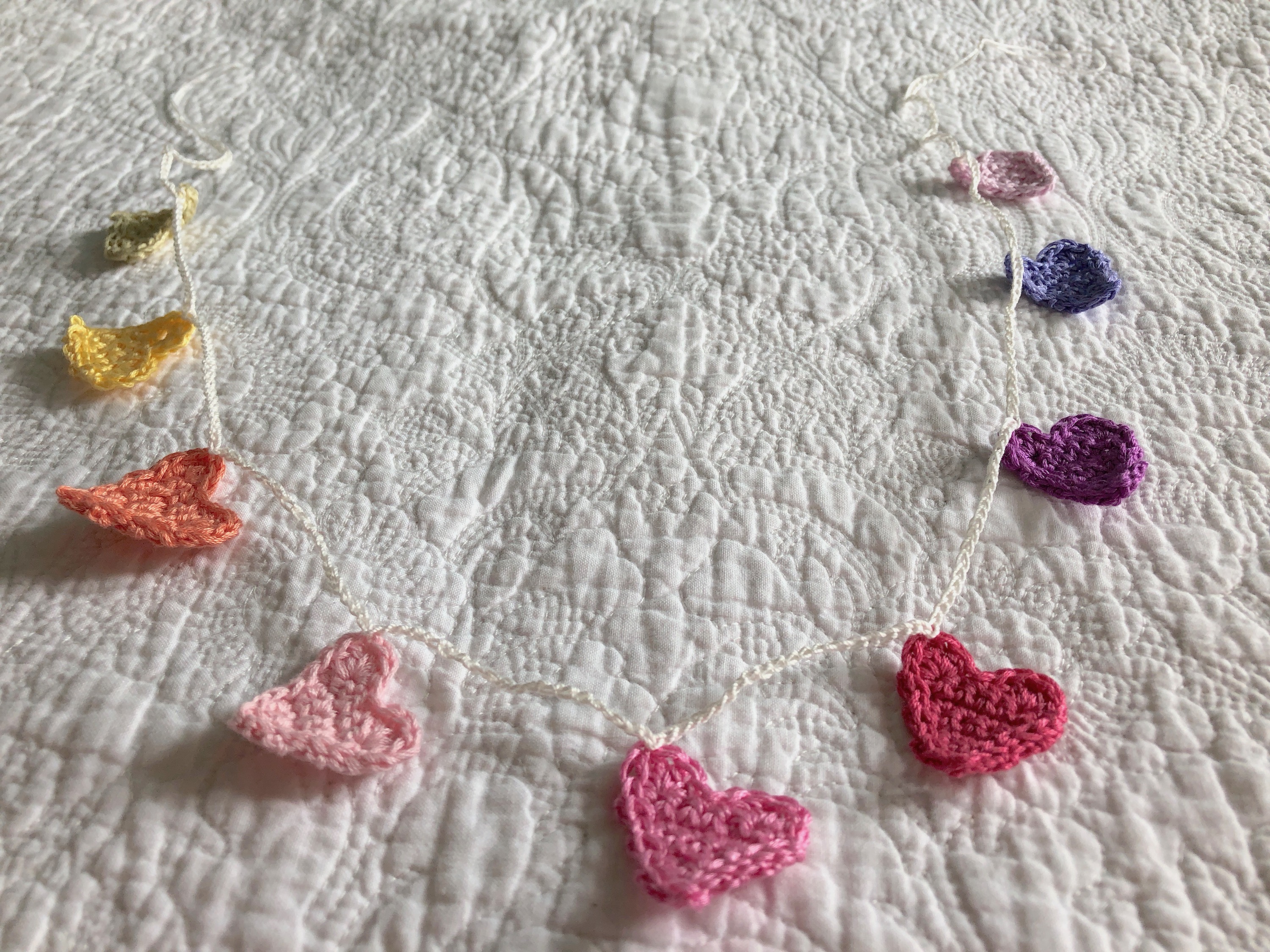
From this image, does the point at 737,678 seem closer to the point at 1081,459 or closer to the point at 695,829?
the point at 695,829

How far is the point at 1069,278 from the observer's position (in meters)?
0.67

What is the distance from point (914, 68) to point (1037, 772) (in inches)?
25.2

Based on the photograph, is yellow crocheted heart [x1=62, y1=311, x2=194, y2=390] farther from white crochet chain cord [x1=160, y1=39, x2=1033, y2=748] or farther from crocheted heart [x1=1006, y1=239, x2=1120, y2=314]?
crocheted heart [x1=1006, y1=239, x2=1120, y2=314]

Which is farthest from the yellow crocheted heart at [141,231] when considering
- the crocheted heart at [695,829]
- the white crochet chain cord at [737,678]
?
the crocheted heart at [695,829]

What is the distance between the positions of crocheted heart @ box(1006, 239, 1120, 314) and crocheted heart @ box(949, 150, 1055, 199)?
0.07m

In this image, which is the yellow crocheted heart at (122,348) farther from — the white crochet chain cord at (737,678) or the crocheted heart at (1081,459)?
the crocheted heart at (1081,459)

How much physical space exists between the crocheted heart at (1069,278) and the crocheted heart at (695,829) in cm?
41

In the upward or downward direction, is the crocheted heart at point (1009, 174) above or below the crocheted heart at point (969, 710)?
above

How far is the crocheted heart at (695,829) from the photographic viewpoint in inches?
17.3

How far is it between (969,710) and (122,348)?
24.7 inches

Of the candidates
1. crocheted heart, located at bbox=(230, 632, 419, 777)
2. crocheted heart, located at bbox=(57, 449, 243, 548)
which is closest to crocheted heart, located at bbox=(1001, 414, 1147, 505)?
crocheted heart, located at bbox=(230, 632, 419, 777)

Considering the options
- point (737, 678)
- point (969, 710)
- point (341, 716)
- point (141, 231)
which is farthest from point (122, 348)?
point (969, 710)

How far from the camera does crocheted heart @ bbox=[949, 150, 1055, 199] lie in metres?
0.73

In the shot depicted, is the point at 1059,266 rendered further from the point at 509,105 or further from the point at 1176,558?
the point at 509,105
